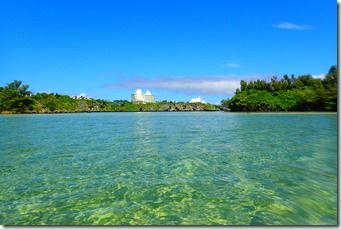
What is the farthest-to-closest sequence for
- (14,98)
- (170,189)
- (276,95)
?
(14,98)
(276,95)
(170,189)

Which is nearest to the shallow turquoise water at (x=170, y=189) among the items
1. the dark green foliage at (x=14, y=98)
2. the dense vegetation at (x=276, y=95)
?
the dense vegetation at (x=276, y=95)

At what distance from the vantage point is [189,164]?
11445 mm

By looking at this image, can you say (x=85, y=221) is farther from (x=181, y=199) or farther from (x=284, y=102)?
(x=284, y=102)

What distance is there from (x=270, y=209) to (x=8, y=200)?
22.7 ft

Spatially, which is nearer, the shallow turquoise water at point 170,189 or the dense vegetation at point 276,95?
the shallow turquoise water at point 170,189

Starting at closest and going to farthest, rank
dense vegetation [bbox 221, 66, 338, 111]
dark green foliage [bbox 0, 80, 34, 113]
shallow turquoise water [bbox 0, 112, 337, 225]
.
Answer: shallow turquoise water [bbox 0, 112, 337, 225]
dense vegetation [bbox 221, 66, 338, 111]
dark green foliage [bbox 0, 80, 34, 113]

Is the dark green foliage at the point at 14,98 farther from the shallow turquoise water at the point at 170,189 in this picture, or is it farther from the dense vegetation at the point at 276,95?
the shallow turquoise water at the point at 170,189

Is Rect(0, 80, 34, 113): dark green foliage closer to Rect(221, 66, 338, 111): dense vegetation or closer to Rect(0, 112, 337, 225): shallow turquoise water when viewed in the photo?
Rect(221, 66, 338, 111): dense vegetation

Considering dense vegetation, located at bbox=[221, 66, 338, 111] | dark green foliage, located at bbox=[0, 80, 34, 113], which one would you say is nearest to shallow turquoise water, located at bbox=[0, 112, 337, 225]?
dense vegetation, located at bbox=[221, 66, 338, 111]

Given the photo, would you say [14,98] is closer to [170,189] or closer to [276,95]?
[276,95]

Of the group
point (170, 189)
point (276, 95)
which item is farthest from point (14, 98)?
point (170, 189)

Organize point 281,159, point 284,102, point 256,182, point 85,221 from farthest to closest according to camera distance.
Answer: point 284,102 → point 281,159 → point 256,182 → point 85,221

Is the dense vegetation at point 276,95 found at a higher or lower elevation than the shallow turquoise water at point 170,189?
higher

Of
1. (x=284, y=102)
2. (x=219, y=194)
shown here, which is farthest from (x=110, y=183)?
(x=284, y=102)
